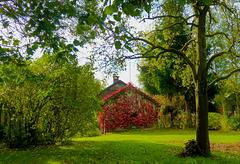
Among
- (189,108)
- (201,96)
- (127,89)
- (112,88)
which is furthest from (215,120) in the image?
(112,88)

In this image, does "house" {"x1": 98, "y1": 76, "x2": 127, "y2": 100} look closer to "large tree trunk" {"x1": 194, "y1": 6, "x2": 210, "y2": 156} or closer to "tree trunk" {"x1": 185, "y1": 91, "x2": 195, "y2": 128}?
"tree trunk" {"x1": 185, "y1": 91, "x2": 195, "y2": 128}

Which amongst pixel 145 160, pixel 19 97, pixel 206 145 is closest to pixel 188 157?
pixel 206 145

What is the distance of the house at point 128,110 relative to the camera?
72.8 feet

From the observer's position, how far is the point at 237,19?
8.82 m

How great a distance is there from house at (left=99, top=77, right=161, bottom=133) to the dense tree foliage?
1069 centimetres

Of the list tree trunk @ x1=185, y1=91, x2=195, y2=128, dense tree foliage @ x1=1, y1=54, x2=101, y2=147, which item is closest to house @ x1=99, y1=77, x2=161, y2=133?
tree trunk @ x1=185, y1=91, x2=195, y2=128

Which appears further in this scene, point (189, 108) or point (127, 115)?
point (189, 108)

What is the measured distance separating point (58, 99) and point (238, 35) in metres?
9.14

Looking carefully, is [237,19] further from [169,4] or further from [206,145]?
[206,145]

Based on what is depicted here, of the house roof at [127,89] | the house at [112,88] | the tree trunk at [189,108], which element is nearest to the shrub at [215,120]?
the tree trunk at [189,108]

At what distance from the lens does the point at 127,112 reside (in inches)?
898

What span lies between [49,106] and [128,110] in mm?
12747

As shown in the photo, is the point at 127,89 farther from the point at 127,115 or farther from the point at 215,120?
the point at 215,120

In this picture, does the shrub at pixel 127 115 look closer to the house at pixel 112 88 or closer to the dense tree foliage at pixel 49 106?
the house at pixel 112 88
